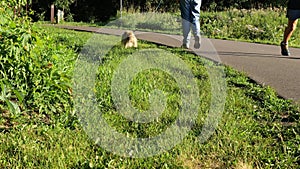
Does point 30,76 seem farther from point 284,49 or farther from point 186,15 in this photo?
point 284,49

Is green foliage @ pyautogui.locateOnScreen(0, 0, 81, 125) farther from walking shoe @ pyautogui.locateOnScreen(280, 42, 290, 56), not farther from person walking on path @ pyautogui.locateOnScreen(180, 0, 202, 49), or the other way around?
walking shoe @ pyautogui.locateOnScreen(280, 42, 290, 56)

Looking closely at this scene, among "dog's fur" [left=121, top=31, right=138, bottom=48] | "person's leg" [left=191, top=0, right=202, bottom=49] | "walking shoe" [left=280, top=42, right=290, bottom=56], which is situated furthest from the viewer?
"dog's fur" [left=121, top=31, right=138, bottom=48]

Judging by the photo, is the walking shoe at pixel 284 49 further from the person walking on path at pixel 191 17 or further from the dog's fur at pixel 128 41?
the dog's fur at pixel 128 41

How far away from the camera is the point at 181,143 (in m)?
2.24

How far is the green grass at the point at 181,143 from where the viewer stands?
2.02 m

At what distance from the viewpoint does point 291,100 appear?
322cm

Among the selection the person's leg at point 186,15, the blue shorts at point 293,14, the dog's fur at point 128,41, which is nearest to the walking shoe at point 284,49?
the blue shorts at point 293,14

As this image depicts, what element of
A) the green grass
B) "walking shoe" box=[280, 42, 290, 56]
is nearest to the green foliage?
the green grass

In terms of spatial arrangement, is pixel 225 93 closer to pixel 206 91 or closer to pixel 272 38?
pixel 206 91

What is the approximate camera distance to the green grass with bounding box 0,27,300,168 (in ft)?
6.61

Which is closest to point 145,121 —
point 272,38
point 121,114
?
point 121,114

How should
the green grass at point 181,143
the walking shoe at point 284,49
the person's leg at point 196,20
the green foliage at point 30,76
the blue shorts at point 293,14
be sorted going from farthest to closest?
the person's leg at point 196,20
the walking shoe at point 284,49
the blue shorts at point 293,14
the green foliage at point 30,76
the green grass at point 181,143

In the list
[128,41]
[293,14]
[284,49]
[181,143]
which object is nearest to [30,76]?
[181,143]

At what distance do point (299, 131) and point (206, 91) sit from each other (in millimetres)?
961
